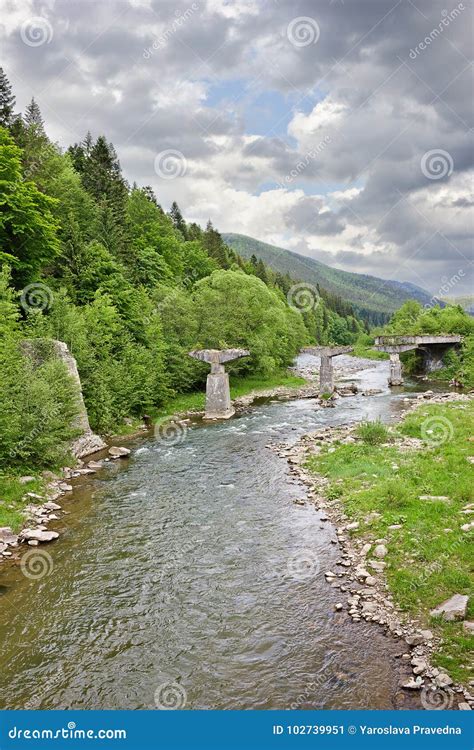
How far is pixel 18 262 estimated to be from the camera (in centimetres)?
3075

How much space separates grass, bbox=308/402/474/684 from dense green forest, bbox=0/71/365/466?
13.0 metres

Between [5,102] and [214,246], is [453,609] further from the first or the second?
[214,246]

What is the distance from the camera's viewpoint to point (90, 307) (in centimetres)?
3344

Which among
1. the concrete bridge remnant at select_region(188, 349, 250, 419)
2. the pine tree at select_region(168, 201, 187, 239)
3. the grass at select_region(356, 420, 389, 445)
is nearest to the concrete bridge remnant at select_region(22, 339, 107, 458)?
the concrete bridge remnant at select_region(188, 349, 250, 419)

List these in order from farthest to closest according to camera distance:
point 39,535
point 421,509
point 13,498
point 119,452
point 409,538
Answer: point 119,452 < point 13,498 < point 39,535 < point 421,509 < point 409,538

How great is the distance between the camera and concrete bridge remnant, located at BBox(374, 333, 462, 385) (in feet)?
182

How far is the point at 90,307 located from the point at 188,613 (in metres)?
26.6

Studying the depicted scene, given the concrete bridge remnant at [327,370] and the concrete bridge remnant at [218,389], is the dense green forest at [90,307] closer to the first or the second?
the concrete bridge remnant at [218,389]

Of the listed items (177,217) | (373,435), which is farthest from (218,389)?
(177,217)

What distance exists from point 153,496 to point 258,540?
5.68 meters

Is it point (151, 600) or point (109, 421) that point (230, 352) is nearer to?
point (109, 421)

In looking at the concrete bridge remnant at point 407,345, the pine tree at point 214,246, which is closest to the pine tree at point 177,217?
the pine tree at point 214,246

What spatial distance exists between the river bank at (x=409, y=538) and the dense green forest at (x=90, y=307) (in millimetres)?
12298

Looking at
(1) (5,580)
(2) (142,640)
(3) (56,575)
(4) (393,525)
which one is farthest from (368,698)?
(1) (5,580)
